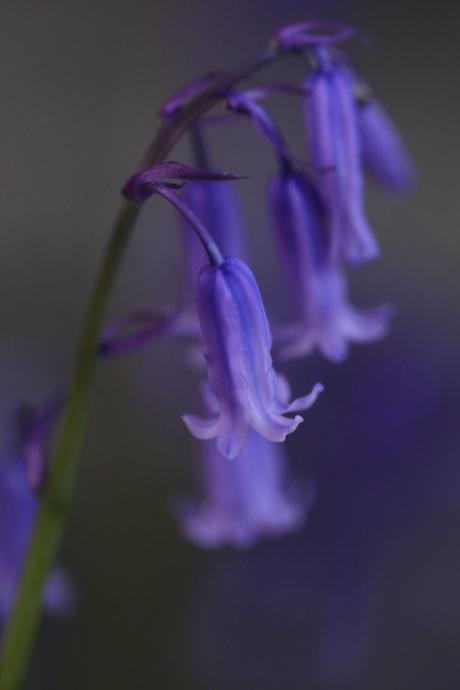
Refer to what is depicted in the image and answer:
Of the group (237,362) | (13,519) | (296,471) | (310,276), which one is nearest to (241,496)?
(13,519)

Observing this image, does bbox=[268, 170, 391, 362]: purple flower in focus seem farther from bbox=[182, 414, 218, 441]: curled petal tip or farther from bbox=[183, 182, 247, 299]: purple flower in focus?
bbox=[182, 414, 218, 441]: curled petal tip

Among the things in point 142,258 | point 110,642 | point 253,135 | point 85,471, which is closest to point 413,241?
point 253,135

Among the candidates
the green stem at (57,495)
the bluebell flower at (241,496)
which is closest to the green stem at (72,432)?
the green stem at (57,495)

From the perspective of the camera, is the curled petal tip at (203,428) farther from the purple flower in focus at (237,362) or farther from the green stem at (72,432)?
the green stem at (72,432)

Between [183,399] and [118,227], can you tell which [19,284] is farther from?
[118,227]

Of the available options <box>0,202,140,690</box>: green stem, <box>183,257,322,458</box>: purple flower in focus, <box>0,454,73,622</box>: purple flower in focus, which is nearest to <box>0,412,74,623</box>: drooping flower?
<box>0,454,73,622</box>: purple flower in focus

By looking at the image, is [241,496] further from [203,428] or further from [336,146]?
[336,146]
